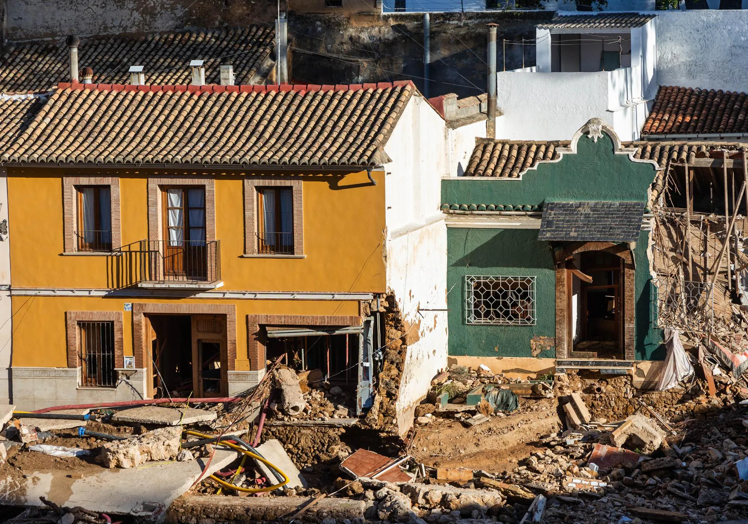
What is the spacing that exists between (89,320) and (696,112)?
2039 centimetres

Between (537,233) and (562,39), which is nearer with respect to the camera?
(537,233)

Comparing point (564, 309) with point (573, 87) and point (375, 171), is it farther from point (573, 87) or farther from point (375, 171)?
point (573, 87)

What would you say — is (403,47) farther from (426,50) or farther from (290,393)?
(290,393)

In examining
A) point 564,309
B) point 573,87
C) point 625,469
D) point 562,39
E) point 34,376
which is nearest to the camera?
point 625,469

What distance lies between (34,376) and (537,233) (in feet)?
38.7

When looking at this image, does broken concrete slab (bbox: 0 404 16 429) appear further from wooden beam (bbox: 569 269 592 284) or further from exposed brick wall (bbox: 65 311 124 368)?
wooden beam (bbox: 569 269 592 284)

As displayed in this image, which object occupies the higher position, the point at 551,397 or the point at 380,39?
the point at 380,39

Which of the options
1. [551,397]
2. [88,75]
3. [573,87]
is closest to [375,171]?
[551,397]

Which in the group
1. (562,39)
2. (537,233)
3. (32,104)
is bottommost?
(537,233)

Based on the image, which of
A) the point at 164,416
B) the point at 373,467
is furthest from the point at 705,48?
the point at 164,416

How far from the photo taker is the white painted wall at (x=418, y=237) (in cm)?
2598

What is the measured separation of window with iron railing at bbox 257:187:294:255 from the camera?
84.3 ft

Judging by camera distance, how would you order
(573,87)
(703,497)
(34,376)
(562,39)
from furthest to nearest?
(562,39) → (573,87) → (34,376) → (703,497)

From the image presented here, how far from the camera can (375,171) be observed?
25094 millimetres
